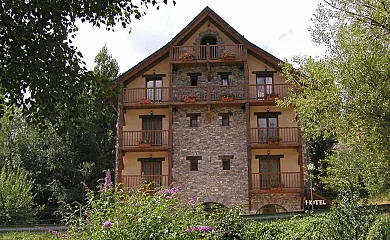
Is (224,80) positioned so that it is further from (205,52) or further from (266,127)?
(266,127)

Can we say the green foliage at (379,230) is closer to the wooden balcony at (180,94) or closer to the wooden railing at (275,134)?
the wooden railing at (275,134)

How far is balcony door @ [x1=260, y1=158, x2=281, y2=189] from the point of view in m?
22.1

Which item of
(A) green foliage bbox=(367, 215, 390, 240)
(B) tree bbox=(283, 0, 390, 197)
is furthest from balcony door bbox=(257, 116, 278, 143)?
(A) green foliage bbox=(367, 215, 390, 240)

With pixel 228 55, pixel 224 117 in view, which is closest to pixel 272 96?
pixel 224 117

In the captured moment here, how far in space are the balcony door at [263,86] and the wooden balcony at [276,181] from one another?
3739mm

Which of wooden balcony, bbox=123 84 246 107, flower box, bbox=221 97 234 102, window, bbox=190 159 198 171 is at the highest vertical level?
wooden balcony, bbox=123 84 246 107

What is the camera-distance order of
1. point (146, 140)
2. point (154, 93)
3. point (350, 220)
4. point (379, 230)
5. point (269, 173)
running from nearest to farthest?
1. point (350, 220)
2. point (379, 230)
3. point (269, 173)
4. point (146, 140)
5. point (154, 93)

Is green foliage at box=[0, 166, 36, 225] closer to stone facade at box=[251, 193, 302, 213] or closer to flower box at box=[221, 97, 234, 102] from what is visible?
flower box at box=[221, 97, 234, 102]

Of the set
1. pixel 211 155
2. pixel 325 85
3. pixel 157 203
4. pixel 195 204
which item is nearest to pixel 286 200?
pixel 211 155

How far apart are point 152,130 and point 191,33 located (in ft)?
17.6

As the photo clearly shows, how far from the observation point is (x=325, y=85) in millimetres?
12617

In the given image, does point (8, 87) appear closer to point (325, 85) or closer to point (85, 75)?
point (85, 75)

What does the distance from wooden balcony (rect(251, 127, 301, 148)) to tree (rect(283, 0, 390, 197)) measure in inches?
327

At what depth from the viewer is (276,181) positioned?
22359 millimetres
